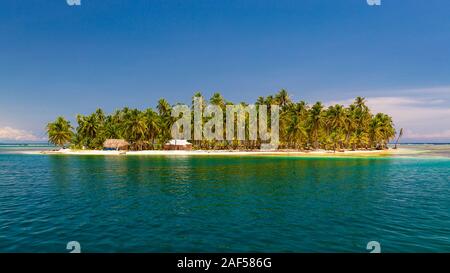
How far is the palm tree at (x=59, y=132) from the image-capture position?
9850 centimetres

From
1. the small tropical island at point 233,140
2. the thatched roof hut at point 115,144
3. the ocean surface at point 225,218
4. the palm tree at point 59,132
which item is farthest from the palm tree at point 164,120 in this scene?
the ocean surface at point 225,218

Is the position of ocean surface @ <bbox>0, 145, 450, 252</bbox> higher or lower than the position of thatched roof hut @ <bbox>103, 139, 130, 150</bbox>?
lower

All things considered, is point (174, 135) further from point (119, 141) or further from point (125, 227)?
point (125, 227)

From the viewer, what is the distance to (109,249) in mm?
11133

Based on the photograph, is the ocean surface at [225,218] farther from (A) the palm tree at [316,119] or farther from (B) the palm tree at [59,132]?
(B) the palm tree at [59,132]

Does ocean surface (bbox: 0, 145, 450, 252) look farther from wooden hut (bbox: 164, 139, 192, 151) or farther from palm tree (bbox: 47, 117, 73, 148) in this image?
palm tree (bbox: 47, 117, 73, 148)

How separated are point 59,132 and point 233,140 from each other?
6353 centimetres

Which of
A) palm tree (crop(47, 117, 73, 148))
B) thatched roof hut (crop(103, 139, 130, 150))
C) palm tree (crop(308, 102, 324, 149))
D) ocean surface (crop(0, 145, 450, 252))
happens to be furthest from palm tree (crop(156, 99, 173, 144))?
ocean surface (crop(0, 145, 450, 252))

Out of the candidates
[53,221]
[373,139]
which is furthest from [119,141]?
[373,139]

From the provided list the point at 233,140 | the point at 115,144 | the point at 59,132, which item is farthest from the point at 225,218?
the point at 59,132

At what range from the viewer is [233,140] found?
311ft

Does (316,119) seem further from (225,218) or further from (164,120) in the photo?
(225,218)

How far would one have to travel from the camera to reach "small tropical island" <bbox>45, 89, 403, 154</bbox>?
298ft

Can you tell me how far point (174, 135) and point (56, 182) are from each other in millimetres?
68671
